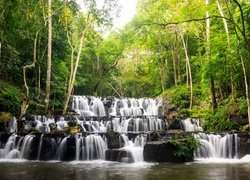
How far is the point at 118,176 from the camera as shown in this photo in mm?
8234

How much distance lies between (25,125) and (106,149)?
228 inches

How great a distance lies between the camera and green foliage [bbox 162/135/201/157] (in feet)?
37.9

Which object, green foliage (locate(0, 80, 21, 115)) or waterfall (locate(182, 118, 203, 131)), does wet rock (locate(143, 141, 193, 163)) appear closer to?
waterfall (locate(182, 118, 203, 131))

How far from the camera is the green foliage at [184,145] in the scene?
11555mm

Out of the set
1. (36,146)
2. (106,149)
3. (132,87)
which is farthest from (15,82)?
(132,87)

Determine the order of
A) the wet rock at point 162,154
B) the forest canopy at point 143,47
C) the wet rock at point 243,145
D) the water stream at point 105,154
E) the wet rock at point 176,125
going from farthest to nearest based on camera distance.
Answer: the wet rock at point 176,125
the forest canopy at point 143,47
the wet rock at point 243,145
the wet rock at point 162,154
the water stream at point 105,154

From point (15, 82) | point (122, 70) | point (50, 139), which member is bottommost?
point (50, 139)

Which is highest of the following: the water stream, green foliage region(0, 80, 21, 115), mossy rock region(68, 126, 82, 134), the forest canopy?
the forest canopy

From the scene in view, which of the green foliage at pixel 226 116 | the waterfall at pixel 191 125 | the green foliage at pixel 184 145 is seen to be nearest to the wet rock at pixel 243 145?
the green foliage at pixel 184 145

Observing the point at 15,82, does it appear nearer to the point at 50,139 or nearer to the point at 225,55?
the point at 50,139

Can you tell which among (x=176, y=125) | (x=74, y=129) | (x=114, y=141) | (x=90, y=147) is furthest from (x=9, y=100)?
(x=176, y=125)

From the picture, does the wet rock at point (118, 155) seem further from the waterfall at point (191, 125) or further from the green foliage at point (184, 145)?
the waterfall at point (191, 125)

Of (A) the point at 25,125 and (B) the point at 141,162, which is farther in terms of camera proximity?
(A) the point at 25,125

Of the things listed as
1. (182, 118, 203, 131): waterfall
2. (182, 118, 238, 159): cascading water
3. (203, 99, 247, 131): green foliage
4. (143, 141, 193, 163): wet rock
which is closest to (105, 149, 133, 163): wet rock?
(143, 141, 193, 163): wet rock
